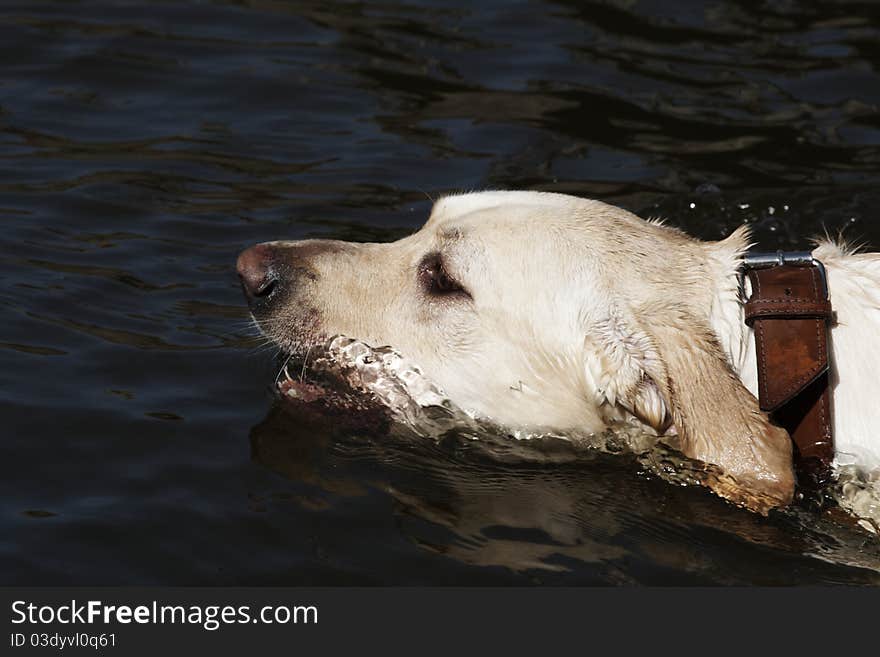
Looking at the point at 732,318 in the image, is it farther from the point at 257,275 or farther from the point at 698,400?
the point at 257,275

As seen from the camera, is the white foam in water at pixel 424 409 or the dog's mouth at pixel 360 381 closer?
the white foam in water at pixel 424 409

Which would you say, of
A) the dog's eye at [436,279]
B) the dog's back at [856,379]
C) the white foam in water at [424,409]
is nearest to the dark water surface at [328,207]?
the white foam in water at [424,409]

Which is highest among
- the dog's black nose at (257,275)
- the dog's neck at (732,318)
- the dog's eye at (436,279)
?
the dog's black nose at (257,275)

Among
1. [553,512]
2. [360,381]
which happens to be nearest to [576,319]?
[553,512]

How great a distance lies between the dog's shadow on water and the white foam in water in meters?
0.06

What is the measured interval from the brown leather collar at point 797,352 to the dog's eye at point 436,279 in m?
1.31

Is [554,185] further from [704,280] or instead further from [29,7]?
[29,7]

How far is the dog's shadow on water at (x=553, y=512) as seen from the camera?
5.28 metres

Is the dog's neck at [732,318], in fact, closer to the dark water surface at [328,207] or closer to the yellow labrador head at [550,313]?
the yellow labrador head at [550,313]

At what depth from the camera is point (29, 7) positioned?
1077 centimetres

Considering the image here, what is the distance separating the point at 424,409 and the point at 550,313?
2.58 ft

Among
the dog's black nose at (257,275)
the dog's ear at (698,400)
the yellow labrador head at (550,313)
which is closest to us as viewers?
the dog's ear at (698,400)

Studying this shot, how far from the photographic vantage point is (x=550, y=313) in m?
5.57

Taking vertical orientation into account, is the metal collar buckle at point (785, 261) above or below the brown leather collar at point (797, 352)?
above
